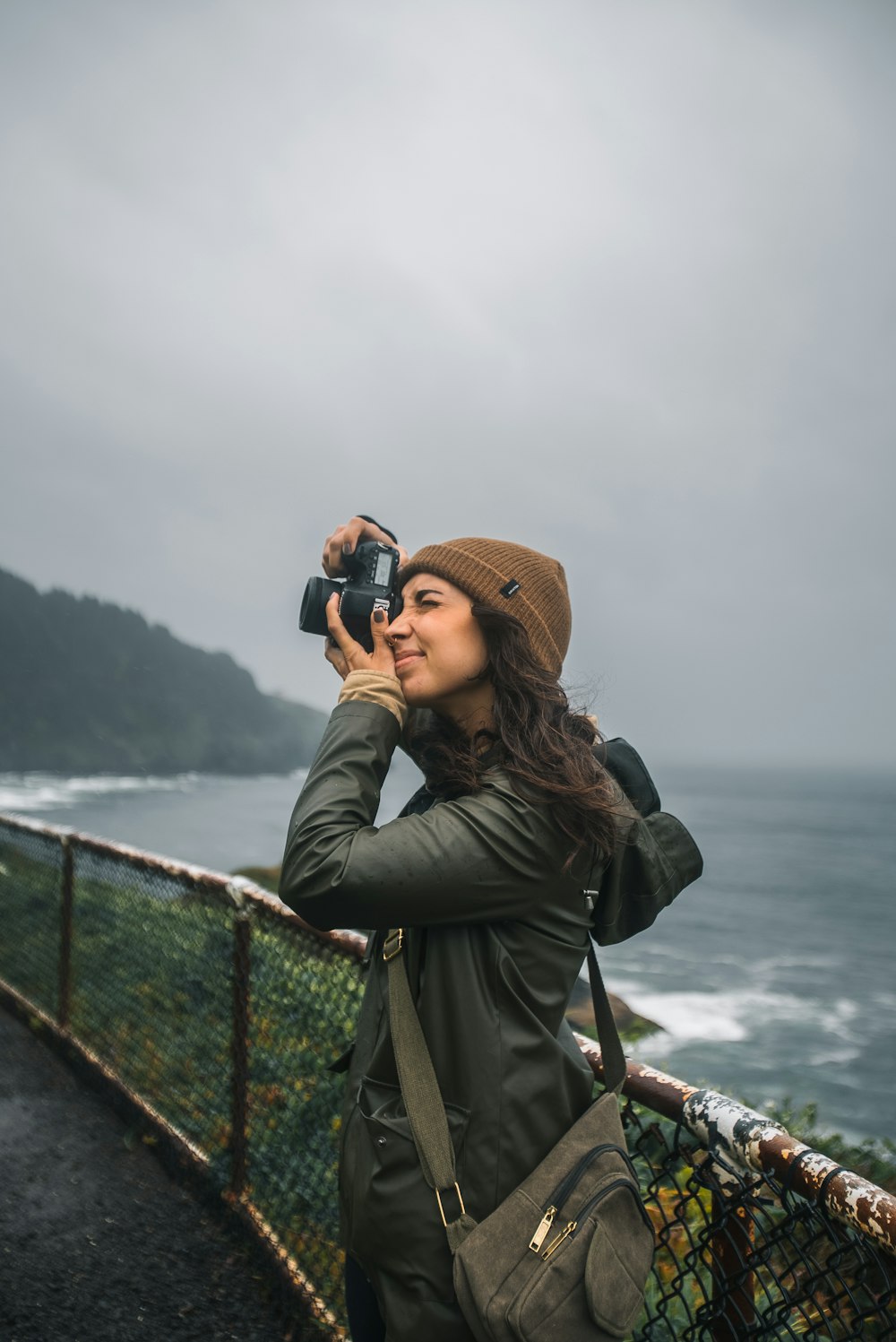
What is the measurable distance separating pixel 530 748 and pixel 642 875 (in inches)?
11.4

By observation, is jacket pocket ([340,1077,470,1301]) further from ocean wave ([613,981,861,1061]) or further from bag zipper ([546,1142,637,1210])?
ocean wave ([613,981,861,1061])

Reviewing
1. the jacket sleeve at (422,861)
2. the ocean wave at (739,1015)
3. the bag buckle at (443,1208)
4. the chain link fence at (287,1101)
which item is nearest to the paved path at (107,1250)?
the chain link fence at (287,1101)

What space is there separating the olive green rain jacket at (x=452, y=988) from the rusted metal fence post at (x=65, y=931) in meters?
3.29

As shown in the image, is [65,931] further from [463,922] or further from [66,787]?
[66,787]

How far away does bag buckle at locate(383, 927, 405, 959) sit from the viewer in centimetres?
145

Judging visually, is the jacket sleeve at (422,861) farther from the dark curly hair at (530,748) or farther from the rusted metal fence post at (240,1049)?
the rusted metal fence post at (240,1049)

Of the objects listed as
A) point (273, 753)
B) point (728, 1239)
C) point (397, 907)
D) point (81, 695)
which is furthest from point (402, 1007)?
point (273, 753)

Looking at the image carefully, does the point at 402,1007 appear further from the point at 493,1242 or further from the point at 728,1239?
the point at 728,1239

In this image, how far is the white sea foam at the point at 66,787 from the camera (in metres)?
81.8

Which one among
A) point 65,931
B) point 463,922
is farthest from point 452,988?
point 65,931

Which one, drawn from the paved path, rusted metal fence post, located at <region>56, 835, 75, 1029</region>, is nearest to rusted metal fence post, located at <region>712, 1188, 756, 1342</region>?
the paved path

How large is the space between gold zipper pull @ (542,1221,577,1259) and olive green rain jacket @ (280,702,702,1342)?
0.09m

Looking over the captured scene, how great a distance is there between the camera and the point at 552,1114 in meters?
1.40

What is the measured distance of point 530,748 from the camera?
1.52 m
